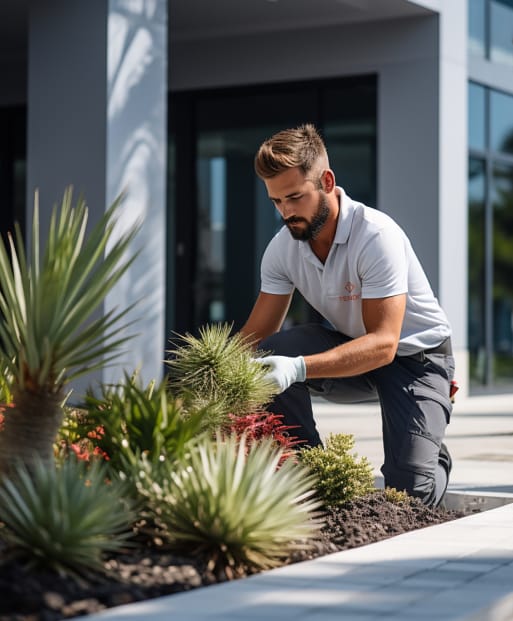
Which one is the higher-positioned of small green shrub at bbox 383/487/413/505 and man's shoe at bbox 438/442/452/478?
man's shoe at bbox 438/442/452/478

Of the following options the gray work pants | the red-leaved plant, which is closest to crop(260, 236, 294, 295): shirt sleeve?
the gray work pants

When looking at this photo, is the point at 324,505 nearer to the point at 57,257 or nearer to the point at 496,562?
the point at 496,562

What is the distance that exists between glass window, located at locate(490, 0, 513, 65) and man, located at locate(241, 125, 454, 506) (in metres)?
9.53

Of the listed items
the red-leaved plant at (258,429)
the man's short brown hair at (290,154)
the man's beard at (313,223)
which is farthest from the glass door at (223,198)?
the red-leaved plant at (258,429)

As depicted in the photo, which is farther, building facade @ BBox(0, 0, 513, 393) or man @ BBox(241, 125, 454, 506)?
building facade @ BBox(0, 0, 513, 393)

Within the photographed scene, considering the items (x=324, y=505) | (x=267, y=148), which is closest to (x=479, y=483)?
(x=324, y=505)

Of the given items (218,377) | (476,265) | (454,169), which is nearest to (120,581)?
A: (218,377)

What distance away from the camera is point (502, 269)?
48.0 feet

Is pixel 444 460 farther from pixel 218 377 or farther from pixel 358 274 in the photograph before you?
pixel 218 377

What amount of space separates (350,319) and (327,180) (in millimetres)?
621

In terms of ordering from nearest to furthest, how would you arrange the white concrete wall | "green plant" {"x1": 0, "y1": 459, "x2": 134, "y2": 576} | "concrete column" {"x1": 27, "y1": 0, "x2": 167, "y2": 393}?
"green plant" {"x1": 0, "y1": 459, "x2": 134, "y2": 576} < "concrete column" {"x1": 27, "y1": 0, "x2": 167, "y2": 393} < the white concrete wall

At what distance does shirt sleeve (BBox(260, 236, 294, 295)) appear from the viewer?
518cm

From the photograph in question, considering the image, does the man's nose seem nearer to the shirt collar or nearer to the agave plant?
the shirt collar

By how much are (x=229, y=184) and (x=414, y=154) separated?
256cm
